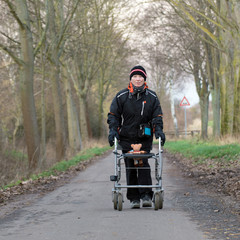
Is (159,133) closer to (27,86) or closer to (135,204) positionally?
(135,204)

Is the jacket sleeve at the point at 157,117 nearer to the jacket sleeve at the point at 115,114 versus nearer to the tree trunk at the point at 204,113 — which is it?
the jacket sleeve at the point at 115,114

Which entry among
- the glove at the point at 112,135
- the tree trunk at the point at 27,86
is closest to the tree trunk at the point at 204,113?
the tree trunk at the point at 27,86

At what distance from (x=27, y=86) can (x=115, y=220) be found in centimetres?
1042

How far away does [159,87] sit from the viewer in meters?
52.0

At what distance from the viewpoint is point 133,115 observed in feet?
22.1

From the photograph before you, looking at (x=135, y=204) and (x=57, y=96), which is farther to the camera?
(x=57, y=96)

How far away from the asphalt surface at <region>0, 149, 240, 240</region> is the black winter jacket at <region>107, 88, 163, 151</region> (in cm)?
106

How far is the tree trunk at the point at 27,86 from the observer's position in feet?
51.1

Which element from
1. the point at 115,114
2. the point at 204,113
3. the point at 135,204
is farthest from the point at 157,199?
the point at 204,113

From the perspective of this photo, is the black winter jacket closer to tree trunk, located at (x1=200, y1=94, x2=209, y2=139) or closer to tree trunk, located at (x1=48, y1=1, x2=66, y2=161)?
tree trunk, located at (x1=48, y1=1, x2=66, y2=161)

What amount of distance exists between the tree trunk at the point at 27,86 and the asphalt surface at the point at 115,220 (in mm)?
7464

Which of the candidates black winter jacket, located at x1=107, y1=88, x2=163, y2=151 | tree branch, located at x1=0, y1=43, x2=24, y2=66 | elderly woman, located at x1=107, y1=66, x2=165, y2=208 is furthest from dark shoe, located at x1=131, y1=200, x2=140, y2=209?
tree branch, located at x1=0, y1=43, x2=24, y2=66

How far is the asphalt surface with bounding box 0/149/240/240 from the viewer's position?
511 centimetres

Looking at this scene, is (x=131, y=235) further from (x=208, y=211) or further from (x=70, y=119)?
(x=70, y=119)
